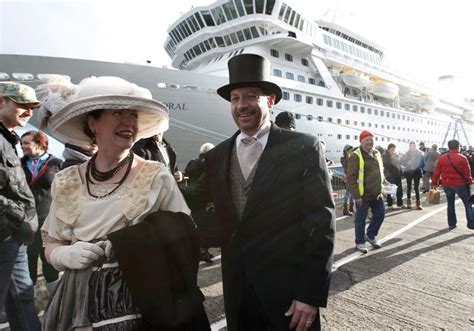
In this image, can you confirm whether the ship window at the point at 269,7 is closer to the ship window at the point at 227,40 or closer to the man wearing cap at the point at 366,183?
the ship window at the point at 227,40

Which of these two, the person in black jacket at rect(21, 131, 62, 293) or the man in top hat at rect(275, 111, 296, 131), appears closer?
the person in black jacket at rect(21, 131, 62, 293)

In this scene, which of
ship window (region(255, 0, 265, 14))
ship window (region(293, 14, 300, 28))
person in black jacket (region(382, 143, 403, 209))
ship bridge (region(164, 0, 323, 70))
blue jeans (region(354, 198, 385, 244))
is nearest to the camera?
blue jeans (region(354, 198, 385, 244))

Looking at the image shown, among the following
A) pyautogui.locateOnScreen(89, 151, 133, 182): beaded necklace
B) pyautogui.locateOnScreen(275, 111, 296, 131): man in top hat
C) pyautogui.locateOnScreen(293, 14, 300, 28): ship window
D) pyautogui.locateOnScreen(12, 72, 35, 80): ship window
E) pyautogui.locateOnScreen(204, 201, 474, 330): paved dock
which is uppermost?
pyautogui.locateOnScreen(293, 14, 300, 28): ship window

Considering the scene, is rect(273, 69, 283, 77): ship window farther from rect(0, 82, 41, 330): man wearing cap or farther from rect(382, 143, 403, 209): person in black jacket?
rect(0, 82, 41, 330): man wearing cap

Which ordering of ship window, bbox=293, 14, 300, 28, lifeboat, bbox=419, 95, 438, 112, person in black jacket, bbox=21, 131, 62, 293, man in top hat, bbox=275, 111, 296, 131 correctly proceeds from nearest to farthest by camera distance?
person in black jacket, bbox=21, 131, 62, 293, man in top hat, bbox=275, 111, 296, 131, ship window, bbox=293, 14, 300, 28, lifeboat, bbox=419, 95, 438, 112

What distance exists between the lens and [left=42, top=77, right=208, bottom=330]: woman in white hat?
122 cm

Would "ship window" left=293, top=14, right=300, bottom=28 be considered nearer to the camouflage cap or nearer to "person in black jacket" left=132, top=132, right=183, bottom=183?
"person in black jacket" left=132, top=132, right=183, bottom=183

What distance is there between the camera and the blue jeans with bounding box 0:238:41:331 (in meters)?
1.91

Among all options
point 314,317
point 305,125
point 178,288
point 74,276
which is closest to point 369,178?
point 314,317

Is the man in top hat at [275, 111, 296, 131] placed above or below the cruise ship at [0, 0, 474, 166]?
below

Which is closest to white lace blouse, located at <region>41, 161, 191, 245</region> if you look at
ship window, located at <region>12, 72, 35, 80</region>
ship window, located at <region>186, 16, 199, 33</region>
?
ship window, located at <region>12, 72, 35, 80</region>

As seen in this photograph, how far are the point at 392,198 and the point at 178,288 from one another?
28.6ft

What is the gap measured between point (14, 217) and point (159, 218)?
1301mm

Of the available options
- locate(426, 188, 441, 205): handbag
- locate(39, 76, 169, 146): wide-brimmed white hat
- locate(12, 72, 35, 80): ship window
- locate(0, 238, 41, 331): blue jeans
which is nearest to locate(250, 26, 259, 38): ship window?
locate(12, 72, 35, 80): ship window
